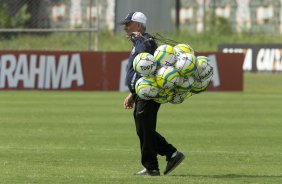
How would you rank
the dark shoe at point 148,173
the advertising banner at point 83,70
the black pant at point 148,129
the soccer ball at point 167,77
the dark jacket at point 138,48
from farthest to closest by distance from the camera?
1. the advertising banner at point 83,70
2. the dark shoe at point 148,173
3. the black pant at point 148,129
4. the dark jacket at point 138,48
5. the soccer ball at point 167,77

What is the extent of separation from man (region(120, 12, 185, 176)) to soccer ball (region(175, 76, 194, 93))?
1.27ft

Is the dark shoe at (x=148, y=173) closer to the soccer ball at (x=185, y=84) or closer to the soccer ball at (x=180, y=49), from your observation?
the soccer ball at (x=185, y=84)

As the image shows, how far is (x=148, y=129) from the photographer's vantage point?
12250 mm

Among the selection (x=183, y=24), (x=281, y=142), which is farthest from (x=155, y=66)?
(x=183, y=24)

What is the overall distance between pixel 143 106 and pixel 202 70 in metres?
0.84

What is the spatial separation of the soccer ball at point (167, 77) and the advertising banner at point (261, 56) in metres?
27.2

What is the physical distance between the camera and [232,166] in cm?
1356

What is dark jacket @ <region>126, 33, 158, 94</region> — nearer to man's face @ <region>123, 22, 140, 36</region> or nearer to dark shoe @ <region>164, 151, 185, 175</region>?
man's face @ <region>123, 22, 140, 36</region>

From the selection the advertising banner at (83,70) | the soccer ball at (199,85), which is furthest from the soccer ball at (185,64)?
the advertising banner at (83,70)

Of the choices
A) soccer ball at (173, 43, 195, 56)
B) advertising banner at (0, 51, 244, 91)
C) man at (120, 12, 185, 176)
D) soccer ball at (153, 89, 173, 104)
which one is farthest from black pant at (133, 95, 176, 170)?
advertising banner at (0, 51, 244, 91)

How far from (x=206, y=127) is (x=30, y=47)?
18.5 metres

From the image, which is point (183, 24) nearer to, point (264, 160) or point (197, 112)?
point (197, 112)

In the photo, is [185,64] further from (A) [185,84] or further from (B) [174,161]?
Answer: (B) [174,161]

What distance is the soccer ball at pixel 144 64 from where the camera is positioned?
38.6ft
